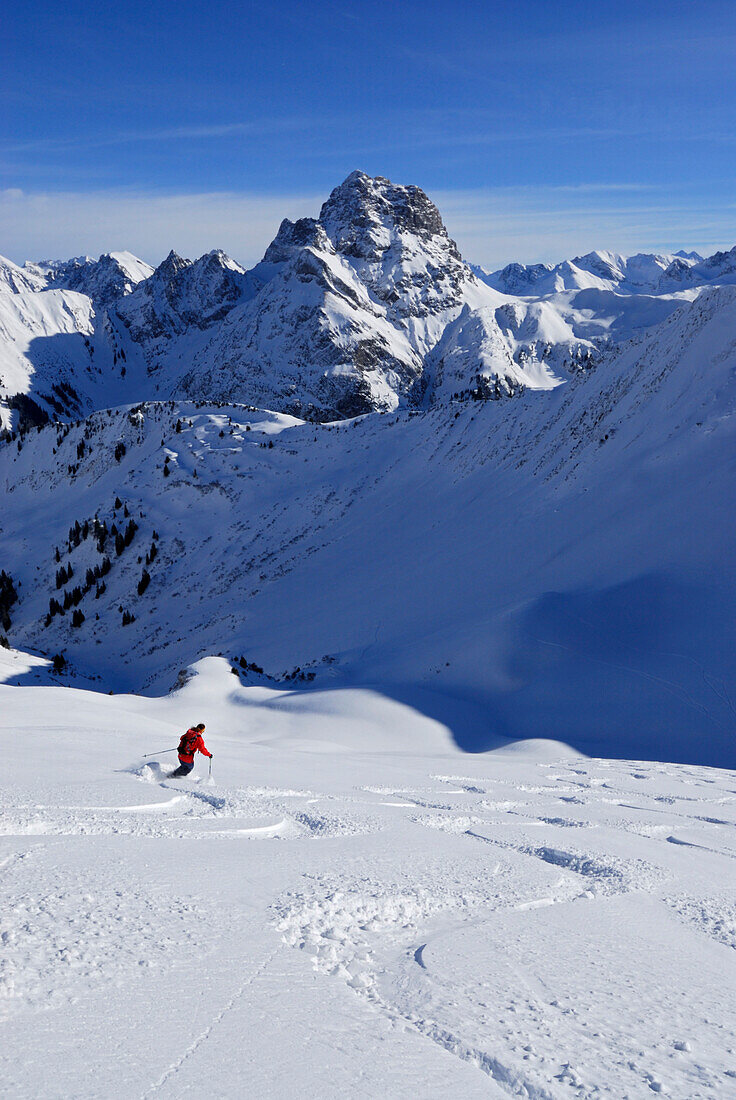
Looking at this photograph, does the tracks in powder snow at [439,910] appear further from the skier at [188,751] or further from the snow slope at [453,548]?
the snow slope at [453,548]

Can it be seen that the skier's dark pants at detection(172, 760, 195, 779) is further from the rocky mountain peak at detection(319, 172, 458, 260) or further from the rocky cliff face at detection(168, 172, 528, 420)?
the rocky mountain peak at detection(319, 172, 458, 260)

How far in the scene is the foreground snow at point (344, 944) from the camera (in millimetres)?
3252

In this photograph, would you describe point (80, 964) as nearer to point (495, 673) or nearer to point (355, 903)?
point (355, 903)

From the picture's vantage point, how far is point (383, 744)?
20031 mm

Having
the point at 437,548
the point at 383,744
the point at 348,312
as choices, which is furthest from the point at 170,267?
the point at 383,744

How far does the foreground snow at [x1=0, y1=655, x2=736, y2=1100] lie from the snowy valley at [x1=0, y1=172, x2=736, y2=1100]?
1.0 inches

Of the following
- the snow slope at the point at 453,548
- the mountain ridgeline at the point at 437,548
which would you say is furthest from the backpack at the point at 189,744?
the mountain ridgeline at the point at 437,548

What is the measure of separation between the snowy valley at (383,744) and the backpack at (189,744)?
19.5 inches

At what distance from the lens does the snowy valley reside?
142 inches

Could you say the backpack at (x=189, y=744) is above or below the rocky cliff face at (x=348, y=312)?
below

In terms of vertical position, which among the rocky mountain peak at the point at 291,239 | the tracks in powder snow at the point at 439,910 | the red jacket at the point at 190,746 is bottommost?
the red jacket at the point at 190,746

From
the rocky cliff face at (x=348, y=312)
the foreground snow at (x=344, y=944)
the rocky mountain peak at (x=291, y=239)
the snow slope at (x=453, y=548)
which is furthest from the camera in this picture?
the rocky mountain peak at (x=291, y=239)

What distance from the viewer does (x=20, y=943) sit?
13.3 feet

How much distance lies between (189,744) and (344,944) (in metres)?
6.28
